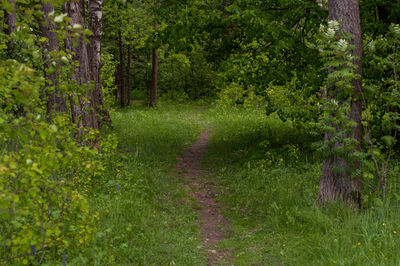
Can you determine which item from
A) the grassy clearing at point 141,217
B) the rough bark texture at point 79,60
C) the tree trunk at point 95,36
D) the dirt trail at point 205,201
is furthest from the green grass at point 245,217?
the tree trunk at point 95,36

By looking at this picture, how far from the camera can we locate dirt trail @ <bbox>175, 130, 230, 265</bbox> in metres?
5.66

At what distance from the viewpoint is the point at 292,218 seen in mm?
5895

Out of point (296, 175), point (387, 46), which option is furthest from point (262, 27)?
point (296, 175)

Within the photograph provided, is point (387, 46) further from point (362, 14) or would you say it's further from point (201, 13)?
point (201, 13)

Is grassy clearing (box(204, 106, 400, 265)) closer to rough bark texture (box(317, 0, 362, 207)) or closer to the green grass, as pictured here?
the green grass

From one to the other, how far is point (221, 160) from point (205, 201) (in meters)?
3.16

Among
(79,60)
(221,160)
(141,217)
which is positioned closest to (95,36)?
(79,60)

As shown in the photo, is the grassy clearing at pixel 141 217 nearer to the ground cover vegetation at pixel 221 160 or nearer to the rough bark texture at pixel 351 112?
the ground cover vegetation at pixel 221 160

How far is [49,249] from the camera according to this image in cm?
465

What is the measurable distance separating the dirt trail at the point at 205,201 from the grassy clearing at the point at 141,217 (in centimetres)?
20

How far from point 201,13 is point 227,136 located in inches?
262

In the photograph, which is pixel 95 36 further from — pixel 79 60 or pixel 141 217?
pixel 141 217

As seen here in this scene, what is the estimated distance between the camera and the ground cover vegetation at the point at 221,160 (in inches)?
132

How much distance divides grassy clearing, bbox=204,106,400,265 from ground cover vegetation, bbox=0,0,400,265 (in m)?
0.03
